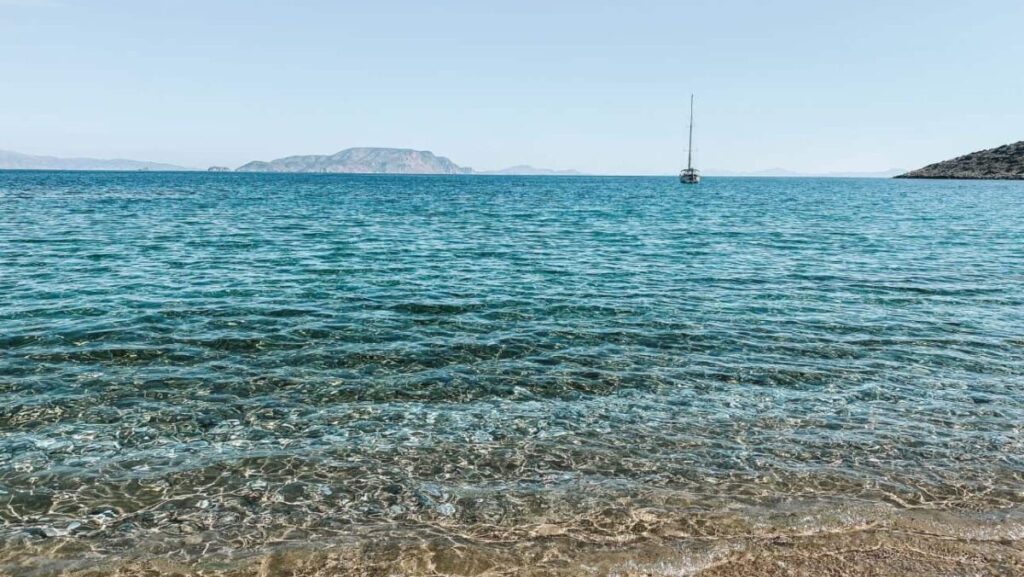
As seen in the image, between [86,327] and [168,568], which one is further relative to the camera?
[86,327]

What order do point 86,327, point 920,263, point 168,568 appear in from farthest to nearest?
point 920,263, point 86,327, point 168,568

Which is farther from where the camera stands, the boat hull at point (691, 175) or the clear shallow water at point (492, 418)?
the boat hull at point (691, 175)

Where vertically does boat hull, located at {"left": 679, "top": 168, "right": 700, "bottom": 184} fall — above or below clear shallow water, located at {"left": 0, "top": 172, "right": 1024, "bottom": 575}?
above

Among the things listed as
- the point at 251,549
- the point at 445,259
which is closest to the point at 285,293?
the point at 445,259

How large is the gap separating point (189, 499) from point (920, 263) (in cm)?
3284

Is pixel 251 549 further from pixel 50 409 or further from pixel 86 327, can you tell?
pixel 86 327

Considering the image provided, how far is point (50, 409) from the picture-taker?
450 inches

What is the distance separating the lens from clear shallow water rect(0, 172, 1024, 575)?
773 centimetres

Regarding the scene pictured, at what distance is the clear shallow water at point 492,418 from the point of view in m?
7.73

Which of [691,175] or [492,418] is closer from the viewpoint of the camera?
[492,418]

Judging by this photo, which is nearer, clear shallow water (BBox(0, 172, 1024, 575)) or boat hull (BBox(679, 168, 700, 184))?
clear shallow water (BBox(0, 172, 1024, 575))

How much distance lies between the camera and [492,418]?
37.2 feet

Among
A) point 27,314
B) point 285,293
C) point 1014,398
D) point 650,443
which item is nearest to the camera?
point 650,443

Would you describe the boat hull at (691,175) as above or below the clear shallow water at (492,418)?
above
